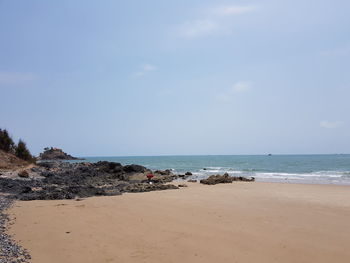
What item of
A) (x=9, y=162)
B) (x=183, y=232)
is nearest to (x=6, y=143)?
(x=9, y=162)

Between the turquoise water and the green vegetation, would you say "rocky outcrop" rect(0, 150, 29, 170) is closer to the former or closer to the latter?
the green vegetation

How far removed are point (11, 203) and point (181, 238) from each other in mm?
8859

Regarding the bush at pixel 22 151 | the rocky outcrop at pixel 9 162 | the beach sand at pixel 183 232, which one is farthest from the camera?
the bush at pixel 22 151

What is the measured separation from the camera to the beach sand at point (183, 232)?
607 cm

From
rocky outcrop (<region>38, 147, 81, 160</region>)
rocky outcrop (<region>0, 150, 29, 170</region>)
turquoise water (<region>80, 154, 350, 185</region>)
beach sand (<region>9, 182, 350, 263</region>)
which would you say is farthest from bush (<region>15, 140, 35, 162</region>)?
rocky outcrop (<region>38, 147, 81, 160</region>)

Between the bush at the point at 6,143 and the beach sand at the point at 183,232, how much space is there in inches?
910

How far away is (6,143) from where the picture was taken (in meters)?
32.1

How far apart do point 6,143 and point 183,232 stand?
30525 mm

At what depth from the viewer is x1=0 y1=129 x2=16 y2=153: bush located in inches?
1252

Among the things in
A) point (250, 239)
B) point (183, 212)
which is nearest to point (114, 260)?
point (250, 239)

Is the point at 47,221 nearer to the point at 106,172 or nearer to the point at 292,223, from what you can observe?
the point at 292,223

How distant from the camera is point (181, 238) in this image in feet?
23.7

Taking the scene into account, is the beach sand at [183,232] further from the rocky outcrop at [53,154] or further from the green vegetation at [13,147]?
the rocky outcrop at [53,154]

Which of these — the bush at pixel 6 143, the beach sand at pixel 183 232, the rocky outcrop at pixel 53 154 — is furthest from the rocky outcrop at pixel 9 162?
the rocky outcrop at pixel 53 154
